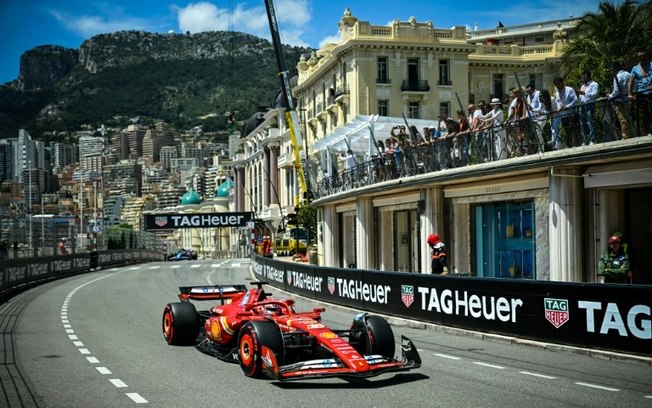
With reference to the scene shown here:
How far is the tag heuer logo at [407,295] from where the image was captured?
63.8 feet

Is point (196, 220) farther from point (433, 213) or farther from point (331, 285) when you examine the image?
point (331, 285)

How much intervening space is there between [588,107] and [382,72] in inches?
1833

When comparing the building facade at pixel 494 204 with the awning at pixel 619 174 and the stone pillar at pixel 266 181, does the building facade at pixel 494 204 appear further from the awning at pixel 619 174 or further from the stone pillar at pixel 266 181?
the stone pillar at pixel 266 181

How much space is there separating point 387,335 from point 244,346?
2053 millimetres

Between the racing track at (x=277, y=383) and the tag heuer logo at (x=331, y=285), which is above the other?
the tag heuer logo at (x=331, y=285)

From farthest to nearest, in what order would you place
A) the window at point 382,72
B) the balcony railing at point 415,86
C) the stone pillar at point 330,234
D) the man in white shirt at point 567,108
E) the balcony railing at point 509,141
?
the window at point 382,72
the balcony railing at point 415,86
the stone pillar at point 330,234
the man in white shirt at point 567,108
the balcony railing at point 509,141

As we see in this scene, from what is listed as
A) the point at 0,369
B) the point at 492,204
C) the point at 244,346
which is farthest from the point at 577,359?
the point at 492,204

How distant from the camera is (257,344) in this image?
1183 centimetres

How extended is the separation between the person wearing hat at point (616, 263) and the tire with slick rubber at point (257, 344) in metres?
7.62

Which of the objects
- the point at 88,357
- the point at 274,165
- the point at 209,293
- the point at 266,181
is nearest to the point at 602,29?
the point at 209,293

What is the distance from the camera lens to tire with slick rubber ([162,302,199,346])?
1563 centimetres

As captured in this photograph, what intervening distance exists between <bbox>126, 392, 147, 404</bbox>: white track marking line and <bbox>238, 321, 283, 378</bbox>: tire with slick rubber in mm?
1722

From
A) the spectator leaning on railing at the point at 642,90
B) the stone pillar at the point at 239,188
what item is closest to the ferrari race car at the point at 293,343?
the spectator leaning on railing at the point at 642,90

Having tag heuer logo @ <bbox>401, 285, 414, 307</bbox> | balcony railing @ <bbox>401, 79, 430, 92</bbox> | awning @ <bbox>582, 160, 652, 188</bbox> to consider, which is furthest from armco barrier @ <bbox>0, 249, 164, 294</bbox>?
balcony railing @ <bbox>401, 79, 430, 92</bbox>
